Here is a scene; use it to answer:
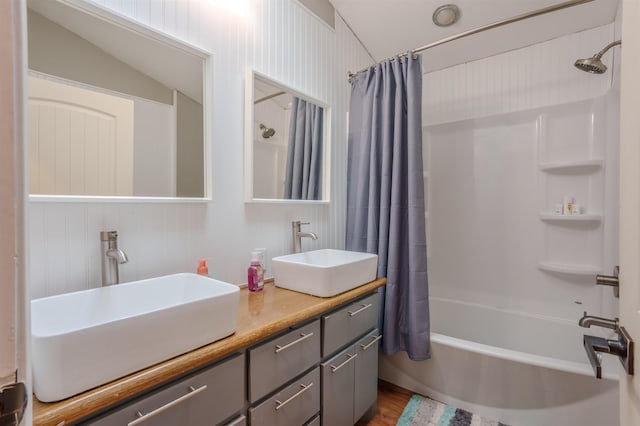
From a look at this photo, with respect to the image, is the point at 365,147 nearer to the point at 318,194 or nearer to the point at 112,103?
the point at 318,194

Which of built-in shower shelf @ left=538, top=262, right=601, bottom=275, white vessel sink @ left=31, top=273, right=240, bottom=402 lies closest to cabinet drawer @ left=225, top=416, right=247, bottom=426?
white vessel sink @ left=31, top=273, right=240, bottom=402

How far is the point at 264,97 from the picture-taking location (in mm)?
1525

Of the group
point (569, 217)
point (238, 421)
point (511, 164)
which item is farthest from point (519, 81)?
point (238, 421)

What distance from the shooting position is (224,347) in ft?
2.68

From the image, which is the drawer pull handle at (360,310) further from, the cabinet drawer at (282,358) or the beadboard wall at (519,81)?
the beadboard wall at (519,81)

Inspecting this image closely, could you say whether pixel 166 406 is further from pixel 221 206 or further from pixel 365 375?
pixel 365 375

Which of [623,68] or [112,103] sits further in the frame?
[112,103]

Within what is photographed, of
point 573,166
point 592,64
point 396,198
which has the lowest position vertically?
point 396,198

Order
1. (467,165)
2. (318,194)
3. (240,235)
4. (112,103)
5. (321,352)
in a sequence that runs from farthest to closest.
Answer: (467,165)
(318,194)
(240,235)
(321,352)
(112,103)

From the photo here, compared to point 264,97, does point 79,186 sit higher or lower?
lower

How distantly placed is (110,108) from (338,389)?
4.62 ft

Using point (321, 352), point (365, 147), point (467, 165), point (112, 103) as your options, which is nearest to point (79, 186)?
point (112, 103)

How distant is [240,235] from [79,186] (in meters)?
0.65

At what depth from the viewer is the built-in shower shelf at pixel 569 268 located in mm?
1969
